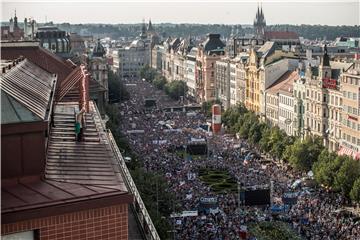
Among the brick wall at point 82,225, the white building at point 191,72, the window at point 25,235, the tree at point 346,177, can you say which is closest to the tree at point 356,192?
the tree at point 346,177

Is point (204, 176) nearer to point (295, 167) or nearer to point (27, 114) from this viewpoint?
point (295, 167)

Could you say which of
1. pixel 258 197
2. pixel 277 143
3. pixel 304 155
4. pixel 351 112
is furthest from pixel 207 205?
pixel 277 143

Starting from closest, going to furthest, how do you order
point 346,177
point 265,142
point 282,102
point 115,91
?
point 346,177 → point 265,142 → point 282,102 → point 115,91

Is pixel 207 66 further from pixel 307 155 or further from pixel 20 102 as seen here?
pixel 20 102

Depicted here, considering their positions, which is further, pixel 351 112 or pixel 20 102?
pixel 351 112

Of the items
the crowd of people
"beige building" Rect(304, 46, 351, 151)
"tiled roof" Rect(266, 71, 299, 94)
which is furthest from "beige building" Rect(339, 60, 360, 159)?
"tiled roof" Rect(266, 71, 299, 94)

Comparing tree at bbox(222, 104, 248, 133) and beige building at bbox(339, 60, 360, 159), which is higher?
beige building at bbox(339, 60, 360, 159)

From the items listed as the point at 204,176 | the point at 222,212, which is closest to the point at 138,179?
the point at 222,212

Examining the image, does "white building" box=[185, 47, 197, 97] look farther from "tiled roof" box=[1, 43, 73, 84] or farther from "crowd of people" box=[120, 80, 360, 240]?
"tiled roof" box=[1, 43, 73, 84]
